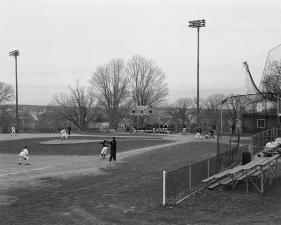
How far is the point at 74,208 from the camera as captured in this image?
1354 centimetres

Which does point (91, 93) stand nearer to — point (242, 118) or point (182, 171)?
point (242, 118)

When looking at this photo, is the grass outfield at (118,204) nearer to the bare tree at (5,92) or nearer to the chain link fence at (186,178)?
the chain link fence at (186,178)

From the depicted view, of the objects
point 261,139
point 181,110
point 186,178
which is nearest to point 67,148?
point 261,139

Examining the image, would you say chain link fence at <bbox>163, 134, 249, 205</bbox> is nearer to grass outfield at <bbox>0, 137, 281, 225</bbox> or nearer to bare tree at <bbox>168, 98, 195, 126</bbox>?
grass outfield at <bbox>0, 137, 281, 225</bbox>

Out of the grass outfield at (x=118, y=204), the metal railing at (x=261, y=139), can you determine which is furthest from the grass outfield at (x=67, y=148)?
the grass outfield at (x=118, y=204)

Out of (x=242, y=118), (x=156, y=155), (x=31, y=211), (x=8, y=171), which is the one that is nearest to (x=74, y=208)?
(x=31, y=211)

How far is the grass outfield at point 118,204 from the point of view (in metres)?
11.9

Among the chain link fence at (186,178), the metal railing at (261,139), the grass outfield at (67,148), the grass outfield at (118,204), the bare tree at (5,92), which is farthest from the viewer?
the bare tree at (5,92)

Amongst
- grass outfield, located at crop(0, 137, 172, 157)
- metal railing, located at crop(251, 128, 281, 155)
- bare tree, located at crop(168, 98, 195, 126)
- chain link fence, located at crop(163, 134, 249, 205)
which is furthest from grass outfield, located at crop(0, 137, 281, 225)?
bare tree, located at crop(168, 98, 195, 126)

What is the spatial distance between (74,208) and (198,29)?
1974 inches

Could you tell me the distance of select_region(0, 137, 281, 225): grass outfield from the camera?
469 inches

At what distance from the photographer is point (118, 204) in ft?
46.5

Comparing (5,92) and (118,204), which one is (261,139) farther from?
(5,92)

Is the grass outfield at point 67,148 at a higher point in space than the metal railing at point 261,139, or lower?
lower
